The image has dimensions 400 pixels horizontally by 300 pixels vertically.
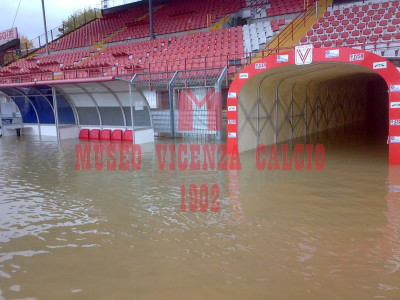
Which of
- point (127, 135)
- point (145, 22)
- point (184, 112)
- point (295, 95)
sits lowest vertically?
point (127, 135)

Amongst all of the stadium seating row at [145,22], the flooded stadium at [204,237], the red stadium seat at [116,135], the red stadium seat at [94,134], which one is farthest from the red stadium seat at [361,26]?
the red stadium seat at [94,134]

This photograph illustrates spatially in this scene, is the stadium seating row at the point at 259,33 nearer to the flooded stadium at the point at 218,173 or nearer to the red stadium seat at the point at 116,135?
the flooded stadium at the point at 218,173

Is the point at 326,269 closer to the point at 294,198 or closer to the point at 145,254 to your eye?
the point at 145,254

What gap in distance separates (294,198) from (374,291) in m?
3.40

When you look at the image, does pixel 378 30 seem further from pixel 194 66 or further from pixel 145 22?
pixel 145 22

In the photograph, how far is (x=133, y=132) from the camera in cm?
1568

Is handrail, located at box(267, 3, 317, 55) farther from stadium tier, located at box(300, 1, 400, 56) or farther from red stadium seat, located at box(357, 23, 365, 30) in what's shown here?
red stadium seat, located at box(357, 23, 365, 30)

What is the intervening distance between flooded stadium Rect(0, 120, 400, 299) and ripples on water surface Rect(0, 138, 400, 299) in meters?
0.02

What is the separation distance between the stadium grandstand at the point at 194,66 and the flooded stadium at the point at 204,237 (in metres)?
4.45

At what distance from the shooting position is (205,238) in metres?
5.39

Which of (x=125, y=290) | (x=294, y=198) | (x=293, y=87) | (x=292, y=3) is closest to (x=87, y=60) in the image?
(x=292, y=3)

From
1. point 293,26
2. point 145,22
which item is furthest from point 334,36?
point 145,22

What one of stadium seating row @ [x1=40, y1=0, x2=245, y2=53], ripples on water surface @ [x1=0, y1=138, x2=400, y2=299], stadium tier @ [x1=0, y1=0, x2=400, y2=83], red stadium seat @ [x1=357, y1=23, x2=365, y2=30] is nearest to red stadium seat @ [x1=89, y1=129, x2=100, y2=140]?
stadium tier @ [x1=0, y1=0, x2=400, y2=83]

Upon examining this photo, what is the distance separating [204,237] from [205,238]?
42mm
